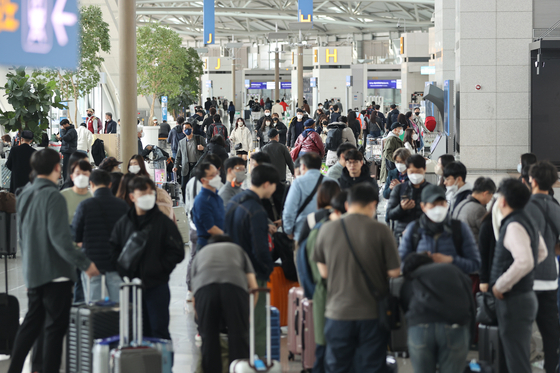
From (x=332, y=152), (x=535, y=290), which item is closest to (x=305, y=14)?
(x=332, y=152)

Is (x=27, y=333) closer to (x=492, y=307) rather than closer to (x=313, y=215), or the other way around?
(x=313, y=215)

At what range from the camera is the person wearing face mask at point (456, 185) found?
6.22 metres

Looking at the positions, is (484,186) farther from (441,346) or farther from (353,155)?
(441,346)

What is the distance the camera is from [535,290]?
16.4 feet

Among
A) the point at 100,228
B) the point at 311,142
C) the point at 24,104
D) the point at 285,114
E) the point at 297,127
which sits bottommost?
the point at 100,228

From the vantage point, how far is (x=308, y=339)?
17.9 ft

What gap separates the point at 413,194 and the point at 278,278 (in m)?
1.42

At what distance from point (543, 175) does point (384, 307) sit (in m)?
1.72

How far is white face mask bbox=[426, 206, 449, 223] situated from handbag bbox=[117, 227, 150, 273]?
1.92 metres

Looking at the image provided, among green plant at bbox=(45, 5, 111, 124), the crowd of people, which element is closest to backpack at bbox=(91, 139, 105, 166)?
green plant at bbox=(45, 5, 111, 124)

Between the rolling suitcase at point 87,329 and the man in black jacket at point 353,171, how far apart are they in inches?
120

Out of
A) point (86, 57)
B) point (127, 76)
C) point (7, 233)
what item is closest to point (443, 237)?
point (7, 233)

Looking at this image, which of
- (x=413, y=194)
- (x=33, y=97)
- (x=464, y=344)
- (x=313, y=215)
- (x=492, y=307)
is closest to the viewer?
(x=464, y=344)

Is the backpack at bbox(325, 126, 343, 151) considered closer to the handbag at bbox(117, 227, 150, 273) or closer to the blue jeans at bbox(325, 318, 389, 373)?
the handbag at bbox(117, 227, 150, 273)
